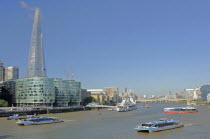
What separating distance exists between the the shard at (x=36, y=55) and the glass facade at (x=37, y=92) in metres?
10.9

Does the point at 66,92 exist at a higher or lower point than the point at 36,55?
lower

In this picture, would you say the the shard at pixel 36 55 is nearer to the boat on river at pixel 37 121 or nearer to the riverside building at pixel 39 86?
the riverside building at pixel 39 86

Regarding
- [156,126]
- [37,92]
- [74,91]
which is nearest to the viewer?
[156,126]

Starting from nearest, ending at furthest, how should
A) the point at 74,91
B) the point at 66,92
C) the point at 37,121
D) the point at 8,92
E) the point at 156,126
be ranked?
the point at 156,126, the point at 37,121, the point at 8,92, the point at 66,92, the point at 74,91

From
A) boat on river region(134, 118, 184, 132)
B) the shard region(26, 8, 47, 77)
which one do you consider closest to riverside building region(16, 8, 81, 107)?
the shard region(26, 8, 47, 77)

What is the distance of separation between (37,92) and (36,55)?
21.0 metres

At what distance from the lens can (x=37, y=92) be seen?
362ft

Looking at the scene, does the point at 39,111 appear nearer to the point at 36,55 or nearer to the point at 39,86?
the point at 39,86

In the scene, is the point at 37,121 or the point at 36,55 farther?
the point at 36,55

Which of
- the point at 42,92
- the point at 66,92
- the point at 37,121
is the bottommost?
the point at 37,121

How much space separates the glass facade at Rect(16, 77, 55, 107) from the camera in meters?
110

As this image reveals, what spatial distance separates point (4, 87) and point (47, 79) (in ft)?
89.4

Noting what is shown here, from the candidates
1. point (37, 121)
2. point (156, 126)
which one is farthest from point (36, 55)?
point (156, 126)

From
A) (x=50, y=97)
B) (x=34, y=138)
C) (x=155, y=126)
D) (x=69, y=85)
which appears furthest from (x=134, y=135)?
(x=69, y=85)
